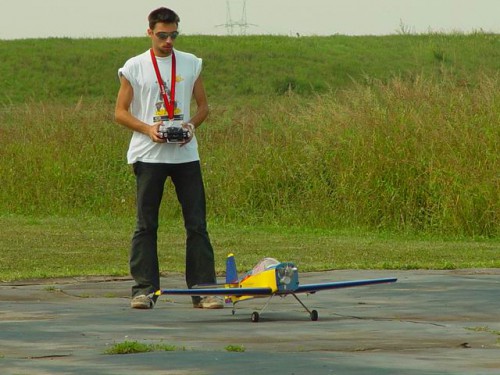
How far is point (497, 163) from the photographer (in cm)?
1859

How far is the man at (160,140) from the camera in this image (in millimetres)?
9625

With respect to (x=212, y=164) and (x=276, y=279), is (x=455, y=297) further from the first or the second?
(x=212, y=164)

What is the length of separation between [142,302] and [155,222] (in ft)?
2.16

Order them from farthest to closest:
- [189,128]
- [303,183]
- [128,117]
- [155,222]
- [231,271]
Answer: [303,183]
[155,222]
[128,117]
[189,128]
[231,271]

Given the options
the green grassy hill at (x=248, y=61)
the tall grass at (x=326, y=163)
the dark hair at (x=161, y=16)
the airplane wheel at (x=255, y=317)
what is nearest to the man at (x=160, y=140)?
the dark hair at (x=161, y=16)

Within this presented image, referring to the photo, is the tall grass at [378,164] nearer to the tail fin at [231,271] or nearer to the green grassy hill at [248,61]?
the tail fin at [231,271]

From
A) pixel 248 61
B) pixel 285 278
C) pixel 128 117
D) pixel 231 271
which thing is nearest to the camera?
pixel 285 278

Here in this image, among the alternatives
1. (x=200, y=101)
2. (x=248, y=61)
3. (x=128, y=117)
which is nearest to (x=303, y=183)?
(x=200, y=101)

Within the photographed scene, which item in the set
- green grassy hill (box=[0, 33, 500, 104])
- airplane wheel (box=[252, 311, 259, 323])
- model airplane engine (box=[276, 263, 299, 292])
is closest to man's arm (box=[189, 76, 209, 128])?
model airplane engine (box=[276, 263, 299, 292])

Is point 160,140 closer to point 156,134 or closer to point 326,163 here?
point 156,134

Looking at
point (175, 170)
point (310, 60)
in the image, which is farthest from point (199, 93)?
point (310, 60)

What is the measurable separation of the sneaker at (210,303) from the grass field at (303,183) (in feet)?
10.1

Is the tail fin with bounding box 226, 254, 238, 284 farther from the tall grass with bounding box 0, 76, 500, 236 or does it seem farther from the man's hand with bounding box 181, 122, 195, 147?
the tall grass with bounding box 0, 76, 500, 236

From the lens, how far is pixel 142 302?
9.62m
